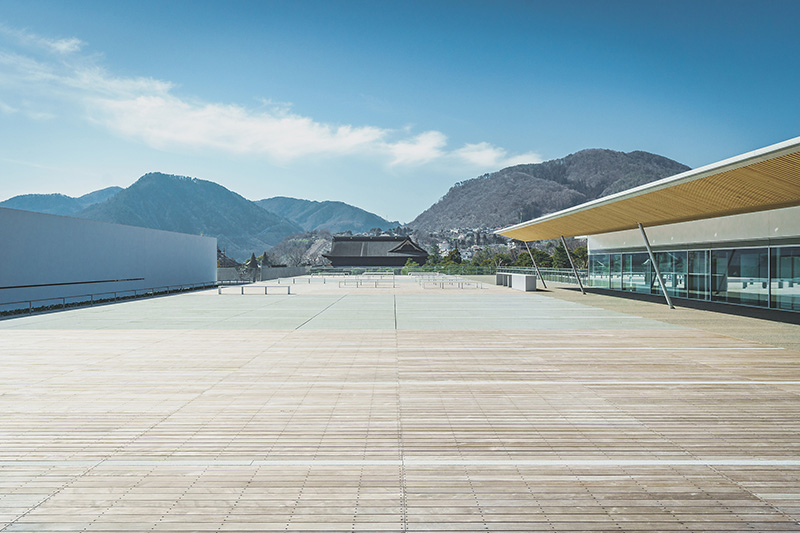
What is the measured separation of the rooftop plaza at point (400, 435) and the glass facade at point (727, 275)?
721 cm

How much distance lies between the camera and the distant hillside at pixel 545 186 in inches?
4609

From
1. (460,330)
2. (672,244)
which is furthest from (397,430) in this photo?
(672,244)

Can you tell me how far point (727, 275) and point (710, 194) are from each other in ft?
22.0

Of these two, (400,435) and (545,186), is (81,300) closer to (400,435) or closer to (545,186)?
(400,435)

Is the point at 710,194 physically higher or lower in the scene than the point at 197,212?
lower

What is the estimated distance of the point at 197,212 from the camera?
172 metres

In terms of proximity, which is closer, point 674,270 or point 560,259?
point 674,270

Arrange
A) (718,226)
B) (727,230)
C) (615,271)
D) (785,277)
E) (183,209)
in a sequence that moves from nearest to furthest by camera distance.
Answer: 1. (785,277)
2. (727,230)
3. (718,226)
4. (615,271)
5. (183,209)

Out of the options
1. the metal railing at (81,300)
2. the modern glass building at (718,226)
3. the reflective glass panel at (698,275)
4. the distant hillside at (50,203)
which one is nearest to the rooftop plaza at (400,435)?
the modern glass building at (718,226)

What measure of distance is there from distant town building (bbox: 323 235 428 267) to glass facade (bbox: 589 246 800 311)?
47.9m

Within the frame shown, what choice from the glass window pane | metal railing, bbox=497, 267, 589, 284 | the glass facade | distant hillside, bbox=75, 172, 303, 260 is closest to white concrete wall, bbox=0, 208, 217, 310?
metal railing, bbox=497, 267, 589, 284

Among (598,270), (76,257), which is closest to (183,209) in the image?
(76,257)

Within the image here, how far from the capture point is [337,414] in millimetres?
5875

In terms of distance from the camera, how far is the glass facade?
16328 mm
